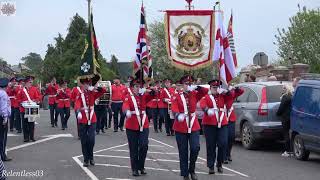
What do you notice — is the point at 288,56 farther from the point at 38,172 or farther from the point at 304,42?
the point at 38,172

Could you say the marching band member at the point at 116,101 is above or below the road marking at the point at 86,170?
above

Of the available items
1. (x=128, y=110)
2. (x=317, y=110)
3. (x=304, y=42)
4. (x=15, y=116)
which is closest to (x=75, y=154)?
(x=128, y=110)

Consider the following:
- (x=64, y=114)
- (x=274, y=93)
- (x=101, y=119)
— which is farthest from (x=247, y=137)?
(x=64, y=114)

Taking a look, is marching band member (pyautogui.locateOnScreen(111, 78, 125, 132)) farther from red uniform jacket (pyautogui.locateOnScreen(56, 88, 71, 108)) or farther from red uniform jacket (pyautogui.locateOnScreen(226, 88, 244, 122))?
red uniform jacket (pyautogui.locateOnScreen(226, 88, 244, 122))

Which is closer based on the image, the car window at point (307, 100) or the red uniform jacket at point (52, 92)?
the car window at point (307, 100)

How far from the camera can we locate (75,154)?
14.8 meters

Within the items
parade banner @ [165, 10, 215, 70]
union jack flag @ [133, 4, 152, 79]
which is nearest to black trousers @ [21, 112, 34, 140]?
union jack flag @ [133, 4, 152, 79]

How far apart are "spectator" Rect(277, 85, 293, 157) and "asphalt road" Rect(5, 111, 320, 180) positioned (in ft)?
1.20

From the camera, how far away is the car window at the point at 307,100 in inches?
506

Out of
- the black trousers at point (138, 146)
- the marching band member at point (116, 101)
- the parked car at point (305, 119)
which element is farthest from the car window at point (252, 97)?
the marching band member at point (116, 101)

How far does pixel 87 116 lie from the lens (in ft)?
42.4

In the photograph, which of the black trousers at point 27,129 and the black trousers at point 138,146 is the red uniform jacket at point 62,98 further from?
the black trousers at point 138,146

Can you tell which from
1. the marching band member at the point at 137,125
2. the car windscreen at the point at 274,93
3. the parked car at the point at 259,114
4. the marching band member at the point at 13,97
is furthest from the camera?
the marching band member at the point at 13,97

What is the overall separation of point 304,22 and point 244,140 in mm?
27792
